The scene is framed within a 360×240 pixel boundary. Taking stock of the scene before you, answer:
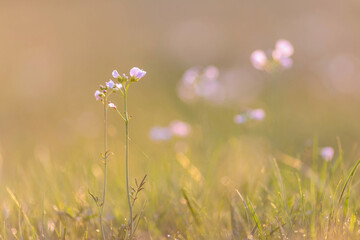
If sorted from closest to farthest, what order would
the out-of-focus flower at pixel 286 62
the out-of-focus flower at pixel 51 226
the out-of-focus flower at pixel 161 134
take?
the out-of-focus flower at pixel 51 226, the out-of-focus flower at pixel 286 62, the out-of-focus flower at pixel 161 134

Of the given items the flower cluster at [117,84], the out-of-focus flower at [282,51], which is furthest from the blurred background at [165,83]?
the flower cluster at [117,84]

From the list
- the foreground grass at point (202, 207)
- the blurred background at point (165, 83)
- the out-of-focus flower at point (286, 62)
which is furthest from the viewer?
the blurred background at point (165, 83)

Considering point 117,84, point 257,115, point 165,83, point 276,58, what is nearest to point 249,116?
point 257,115

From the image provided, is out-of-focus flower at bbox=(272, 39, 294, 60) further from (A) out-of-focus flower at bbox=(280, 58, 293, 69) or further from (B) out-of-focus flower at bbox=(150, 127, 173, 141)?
(B) out-of-focus flower at bbox=(150, 127, 173, 141)

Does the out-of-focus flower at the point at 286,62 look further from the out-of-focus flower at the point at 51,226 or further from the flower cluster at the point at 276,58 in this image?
the out-of-focus flower at the point at 51,226

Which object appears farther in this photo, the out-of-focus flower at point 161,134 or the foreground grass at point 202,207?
the out-of-focus flower at point 161,134

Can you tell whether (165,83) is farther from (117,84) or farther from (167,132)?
(117,84)

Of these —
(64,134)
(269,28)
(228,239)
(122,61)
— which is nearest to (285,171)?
(228,239)

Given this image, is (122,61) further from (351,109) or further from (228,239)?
(228,239)

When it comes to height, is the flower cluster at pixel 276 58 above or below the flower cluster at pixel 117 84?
above
